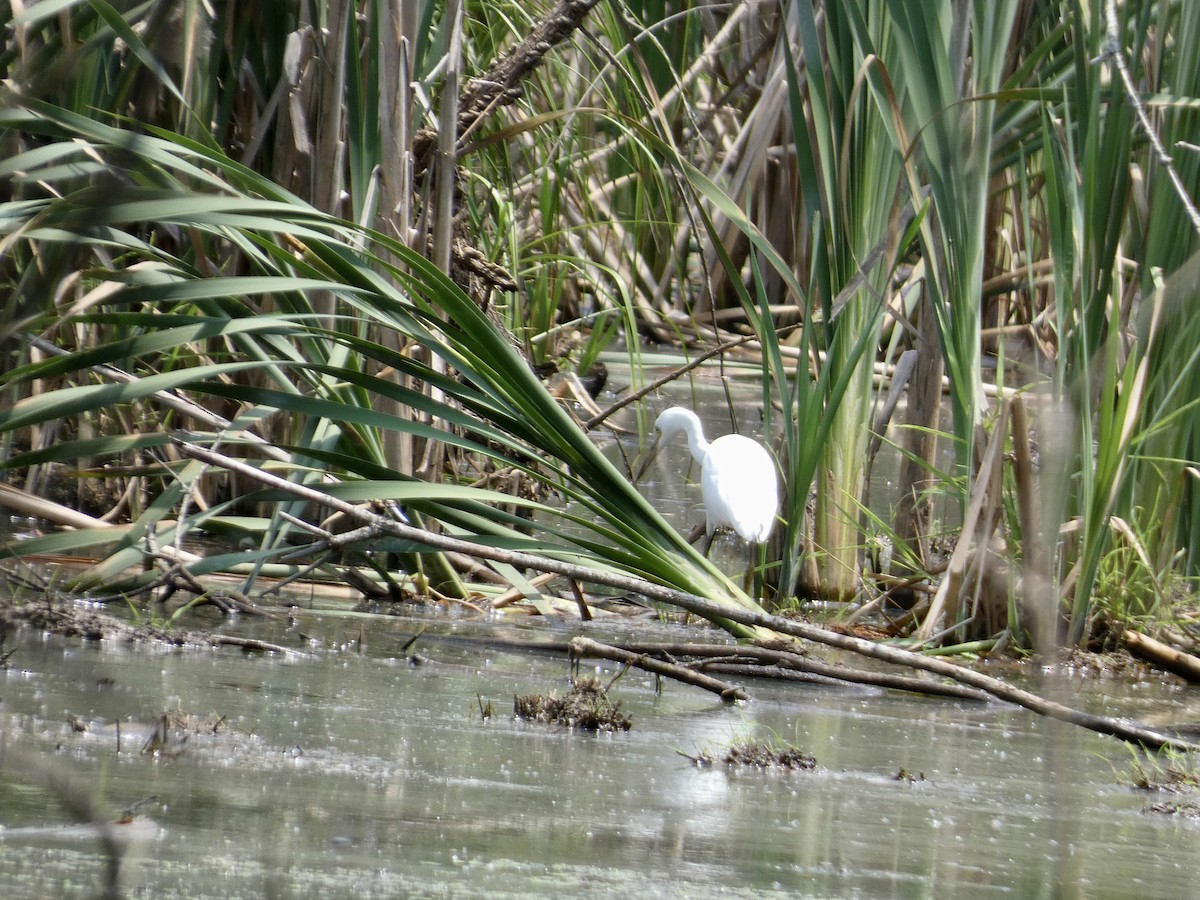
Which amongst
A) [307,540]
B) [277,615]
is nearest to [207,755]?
[277,615]

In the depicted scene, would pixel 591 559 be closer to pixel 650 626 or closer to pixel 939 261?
pixel 650 626

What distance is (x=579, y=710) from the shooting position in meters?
2.36

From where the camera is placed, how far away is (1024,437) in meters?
3.15

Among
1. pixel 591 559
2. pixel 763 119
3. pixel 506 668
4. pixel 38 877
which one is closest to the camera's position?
pixel 38 877

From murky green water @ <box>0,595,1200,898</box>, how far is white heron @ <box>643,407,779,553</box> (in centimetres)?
139

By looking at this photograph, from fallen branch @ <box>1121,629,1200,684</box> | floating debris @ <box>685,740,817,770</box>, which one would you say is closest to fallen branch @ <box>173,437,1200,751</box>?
floating debris @ <box>685,740,817,770</box>

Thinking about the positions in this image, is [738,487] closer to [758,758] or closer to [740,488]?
[740,488]

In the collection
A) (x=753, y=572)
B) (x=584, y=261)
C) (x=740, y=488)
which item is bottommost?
(x=753, y=572)

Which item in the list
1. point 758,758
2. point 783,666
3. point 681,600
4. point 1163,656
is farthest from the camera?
point 1163,656

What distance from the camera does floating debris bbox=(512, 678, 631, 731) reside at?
2359mm

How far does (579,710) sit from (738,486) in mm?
2111

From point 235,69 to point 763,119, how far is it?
239 centimetres

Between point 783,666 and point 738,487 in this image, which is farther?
point 738,487

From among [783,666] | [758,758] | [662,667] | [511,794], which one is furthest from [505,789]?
[783,666]
